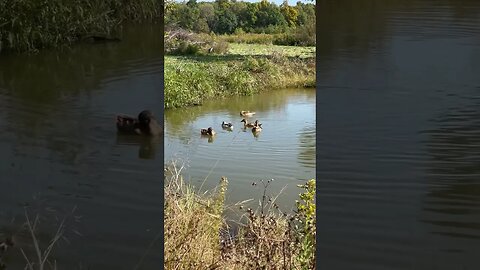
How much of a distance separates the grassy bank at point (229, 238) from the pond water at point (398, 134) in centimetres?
43

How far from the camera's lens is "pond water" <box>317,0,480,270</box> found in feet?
4.30

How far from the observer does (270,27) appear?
571 cm

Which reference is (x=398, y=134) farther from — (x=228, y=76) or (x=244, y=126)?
(x=228, y=76)

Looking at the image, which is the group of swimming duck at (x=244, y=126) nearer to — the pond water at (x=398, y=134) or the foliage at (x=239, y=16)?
the foliage at (x=239, y=16)

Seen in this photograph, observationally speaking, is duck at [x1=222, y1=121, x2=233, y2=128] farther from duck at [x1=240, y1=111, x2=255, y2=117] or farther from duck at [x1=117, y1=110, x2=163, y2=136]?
duck at [x1=117, y1=110, x2=163, y2=136]

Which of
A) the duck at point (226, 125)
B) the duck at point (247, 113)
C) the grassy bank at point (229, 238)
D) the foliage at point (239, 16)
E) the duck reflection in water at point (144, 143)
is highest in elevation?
the foliage at point (239, 16)

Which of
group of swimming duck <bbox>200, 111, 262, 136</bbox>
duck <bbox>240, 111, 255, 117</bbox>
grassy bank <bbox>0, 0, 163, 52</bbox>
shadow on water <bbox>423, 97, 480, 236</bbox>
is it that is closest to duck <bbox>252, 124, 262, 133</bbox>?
group of swimming duck <bbox>200, 111, 262, 136</bbox>

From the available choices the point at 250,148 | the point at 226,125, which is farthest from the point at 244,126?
the point at 250,148

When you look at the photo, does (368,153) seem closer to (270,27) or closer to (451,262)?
(451,262)

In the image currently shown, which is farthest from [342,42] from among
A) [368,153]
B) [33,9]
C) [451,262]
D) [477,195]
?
[33,9]

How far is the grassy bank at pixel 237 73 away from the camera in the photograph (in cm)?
551

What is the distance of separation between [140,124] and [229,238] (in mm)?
793

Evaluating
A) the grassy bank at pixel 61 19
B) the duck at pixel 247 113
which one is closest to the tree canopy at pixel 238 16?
the duck at pixel 247 113

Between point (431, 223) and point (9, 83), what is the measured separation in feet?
3.53
